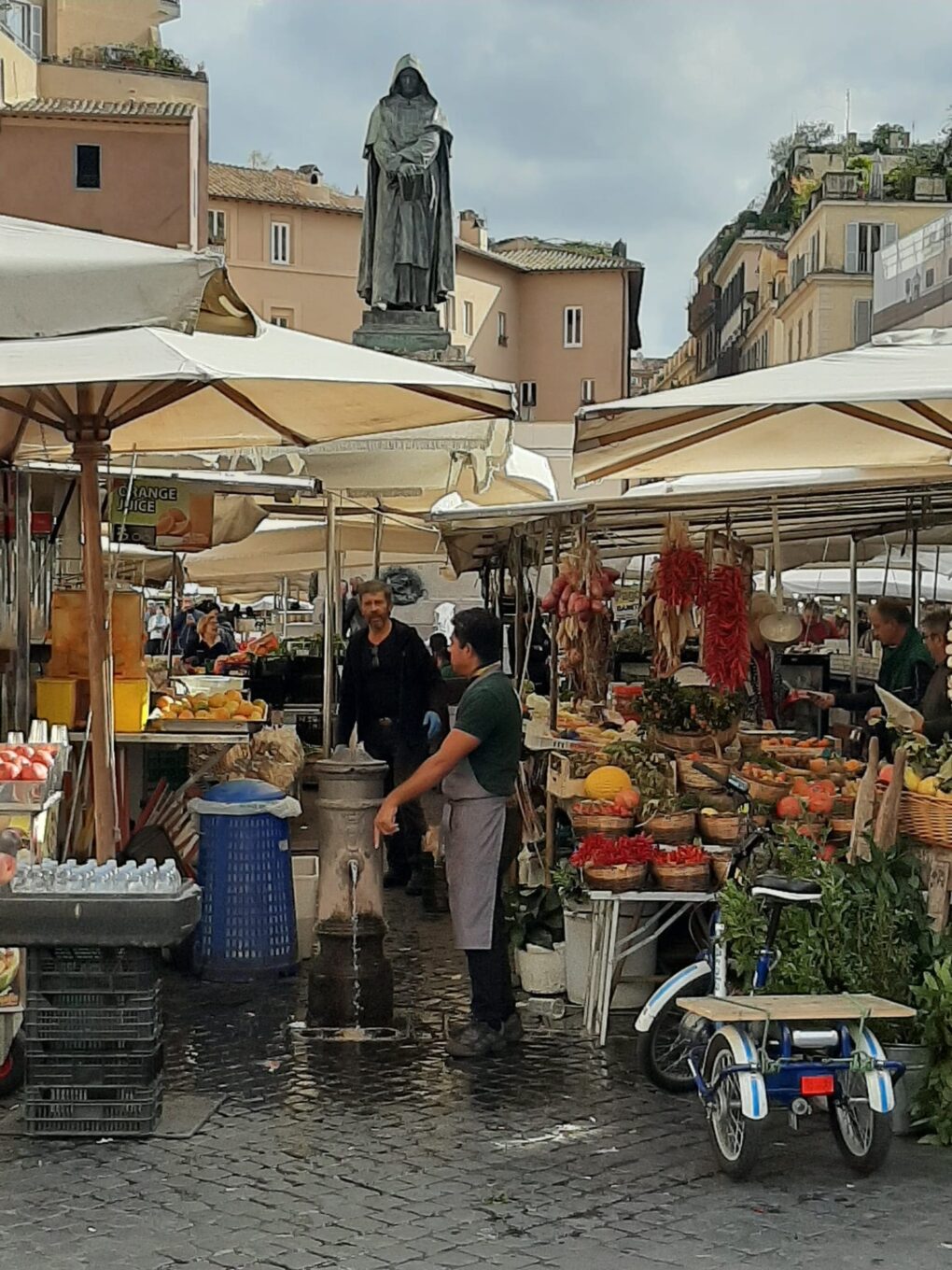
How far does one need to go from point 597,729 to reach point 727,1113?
392 cm

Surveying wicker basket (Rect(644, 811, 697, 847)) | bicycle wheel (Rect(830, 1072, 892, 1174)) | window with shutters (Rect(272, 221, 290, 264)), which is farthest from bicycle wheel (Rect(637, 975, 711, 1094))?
window with shutters (Rect(272, 221, 290, 264))

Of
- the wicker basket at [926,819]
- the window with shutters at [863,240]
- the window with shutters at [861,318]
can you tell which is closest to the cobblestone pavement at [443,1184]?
the wicker basket at [926,819]

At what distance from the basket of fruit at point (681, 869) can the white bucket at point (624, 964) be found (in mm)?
385

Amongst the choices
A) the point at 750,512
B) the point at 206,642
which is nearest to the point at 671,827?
the point at 750,512

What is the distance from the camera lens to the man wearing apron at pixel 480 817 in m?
6.56

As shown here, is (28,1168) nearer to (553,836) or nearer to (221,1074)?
(221,1074)

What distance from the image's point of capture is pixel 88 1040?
560 centimetres

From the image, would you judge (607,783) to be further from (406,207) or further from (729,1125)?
(406,207)

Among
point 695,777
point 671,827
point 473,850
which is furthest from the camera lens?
point 695,777

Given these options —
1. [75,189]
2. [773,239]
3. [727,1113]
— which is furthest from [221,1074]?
[773,239]

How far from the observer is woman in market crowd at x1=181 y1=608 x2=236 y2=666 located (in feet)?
73.8

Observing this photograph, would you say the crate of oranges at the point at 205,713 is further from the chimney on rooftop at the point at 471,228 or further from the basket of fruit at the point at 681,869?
the chimney on rooftop at the point at 471,228

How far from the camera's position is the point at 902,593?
2148 cm

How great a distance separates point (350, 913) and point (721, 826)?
1623mm
